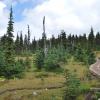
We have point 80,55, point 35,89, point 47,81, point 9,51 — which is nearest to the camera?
point 35,89

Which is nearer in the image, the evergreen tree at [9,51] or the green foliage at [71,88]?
the green foliage at [71,88]

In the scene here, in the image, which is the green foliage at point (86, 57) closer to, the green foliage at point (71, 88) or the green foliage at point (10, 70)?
the green foliage at point (10, 70)

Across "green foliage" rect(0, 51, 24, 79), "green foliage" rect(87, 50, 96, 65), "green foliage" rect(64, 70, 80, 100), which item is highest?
"green foliage" rect(87, 50, 96, 65)

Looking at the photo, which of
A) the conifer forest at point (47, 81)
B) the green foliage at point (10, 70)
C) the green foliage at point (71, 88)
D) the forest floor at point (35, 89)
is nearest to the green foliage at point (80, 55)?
the conifer forest at point (47, 81)

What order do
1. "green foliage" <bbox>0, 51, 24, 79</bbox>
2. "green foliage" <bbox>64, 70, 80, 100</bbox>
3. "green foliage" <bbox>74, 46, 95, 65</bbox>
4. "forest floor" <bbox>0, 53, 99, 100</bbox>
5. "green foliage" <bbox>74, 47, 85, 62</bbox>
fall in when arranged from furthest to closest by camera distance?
"green foliage" <bbox>74, 47, 85, 62</bbox>, "green foliage" <bbox>74, 46, 95, 65</bbox>, "green foliage" <bbox>0, 51, 24, 79</bbox>, "forest floor" <bbox>0, 53, 99, 100</bbox>, "green foliage" <bbox>64, 70, 80, 100</bbox>

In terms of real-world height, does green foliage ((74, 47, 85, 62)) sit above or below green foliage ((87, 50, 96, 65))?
above

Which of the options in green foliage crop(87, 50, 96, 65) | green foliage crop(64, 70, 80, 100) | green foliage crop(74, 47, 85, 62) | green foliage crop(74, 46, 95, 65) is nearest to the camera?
green foliage crop(64, 70, 80, 100)

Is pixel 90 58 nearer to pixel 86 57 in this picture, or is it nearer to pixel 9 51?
pixel 86 57

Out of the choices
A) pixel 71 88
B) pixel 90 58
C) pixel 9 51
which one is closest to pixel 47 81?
pixel 71 88

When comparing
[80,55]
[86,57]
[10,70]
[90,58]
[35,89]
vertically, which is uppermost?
[80,55]

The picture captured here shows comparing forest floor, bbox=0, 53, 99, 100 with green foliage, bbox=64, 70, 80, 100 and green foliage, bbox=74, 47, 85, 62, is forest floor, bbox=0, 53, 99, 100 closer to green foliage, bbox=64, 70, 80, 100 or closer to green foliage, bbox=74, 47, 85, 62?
green foliage, bbox=64, 70, 80, 100

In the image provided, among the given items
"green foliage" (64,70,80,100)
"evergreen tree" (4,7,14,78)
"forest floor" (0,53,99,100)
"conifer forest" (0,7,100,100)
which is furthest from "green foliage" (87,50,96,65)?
"green foliage" (64,70,80,100)

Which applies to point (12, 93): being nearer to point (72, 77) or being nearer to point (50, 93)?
point (50, 93)

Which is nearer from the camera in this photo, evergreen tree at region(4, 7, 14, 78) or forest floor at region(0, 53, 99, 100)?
forest floor at region(0, 53, 99, 100)
